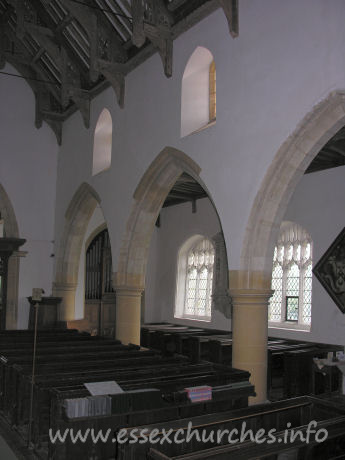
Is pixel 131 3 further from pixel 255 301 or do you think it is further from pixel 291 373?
pixel 291 373

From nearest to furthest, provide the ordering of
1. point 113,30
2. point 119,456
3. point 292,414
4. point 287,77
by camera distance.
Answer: point 119,456 → point 292,414 → point 287,77 → point 113,30

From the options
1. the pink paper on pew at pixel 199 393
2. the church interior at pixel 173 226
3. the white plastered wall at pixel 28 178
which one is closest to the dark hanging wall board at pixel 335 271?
the church interior at pixel 173 226

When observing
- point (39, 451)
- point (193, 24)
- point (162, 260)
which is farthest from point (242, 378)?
point (162, 260)

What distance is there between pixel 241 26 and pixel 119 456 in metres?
5.97

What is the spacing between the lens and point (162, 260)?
52.4 ft

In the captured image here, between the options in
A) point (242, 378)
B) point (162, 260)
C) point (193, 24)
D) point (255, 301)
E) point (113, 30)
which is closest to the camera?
→ point (242, 378)

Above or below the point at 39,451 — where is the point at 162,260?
above

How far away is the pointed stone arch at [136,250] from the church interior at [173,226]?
1.6 inches

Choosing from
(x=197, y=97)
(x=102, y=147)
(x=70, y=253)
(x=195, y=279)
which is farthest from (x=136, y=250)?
(x=195, y=279)

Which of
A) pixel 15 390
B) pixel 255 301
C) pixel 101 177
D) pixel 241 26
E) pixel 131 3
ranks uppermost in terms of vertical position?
pixel 131 3

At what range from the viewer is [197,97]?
8.69 meters

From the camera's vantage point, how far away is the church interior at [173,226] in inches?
196

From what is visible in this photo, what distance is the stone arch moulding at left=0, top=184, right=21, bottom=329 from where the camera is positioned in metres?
12.9

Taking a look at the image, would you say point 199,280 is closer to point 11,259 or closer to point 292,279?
point 292,279
